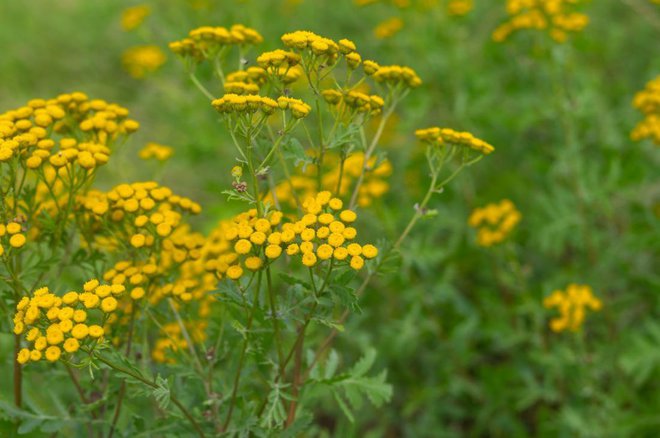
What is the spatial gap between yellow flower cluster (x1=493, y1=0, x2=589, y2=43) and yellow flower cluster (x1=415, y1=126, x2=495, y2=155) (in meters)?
2.12

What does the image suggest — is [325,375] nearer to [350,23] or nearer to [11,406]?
[11,406]

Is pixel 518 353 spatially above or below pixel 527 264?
below

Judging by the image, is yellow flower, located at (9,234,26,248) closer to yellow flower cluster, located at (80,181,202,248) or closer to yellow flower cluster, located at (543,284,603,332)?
yellow flower cluster, located at (80,181,202,248)

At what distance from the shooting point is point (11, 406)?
9.01 feet

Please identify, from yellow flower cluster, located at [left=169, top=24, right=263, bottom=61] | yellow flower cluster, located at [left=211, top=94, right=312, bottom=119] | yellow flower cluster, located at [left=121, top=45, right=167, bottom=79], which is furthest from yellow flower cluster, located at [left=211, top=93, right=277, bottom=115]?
yellow flower cluster, located at [left=121, top=45, right=167, bottom=79]

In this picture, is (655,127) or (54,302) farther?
(655,127)

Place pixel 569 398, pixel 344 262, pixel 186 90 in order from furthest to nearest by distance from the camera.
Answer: pixel 186 90, pixel 569 398, pixel 344 262

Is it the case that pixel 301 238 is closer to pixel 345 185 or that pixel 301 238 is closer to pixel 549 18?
pixel 345 185

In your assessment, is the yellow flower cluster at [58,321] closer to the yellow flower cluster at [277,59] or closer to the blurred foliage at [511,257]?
the yellow flower cluster at [277,59]

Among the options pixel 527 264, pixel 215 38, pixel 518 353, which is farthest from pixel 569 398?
pixel 215 38

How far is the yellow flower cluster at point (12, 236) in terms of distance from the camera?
235 cm

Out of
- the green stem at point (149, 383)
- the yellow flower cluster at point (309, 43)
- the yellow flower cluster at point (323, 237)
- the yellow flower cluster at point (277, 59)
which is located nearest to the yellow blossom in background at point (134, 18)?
the yellow flower cluster at point (277, 59)

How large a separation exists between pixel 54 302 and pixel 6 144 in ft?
2.10

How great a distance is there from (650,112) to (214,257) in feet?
9.43
